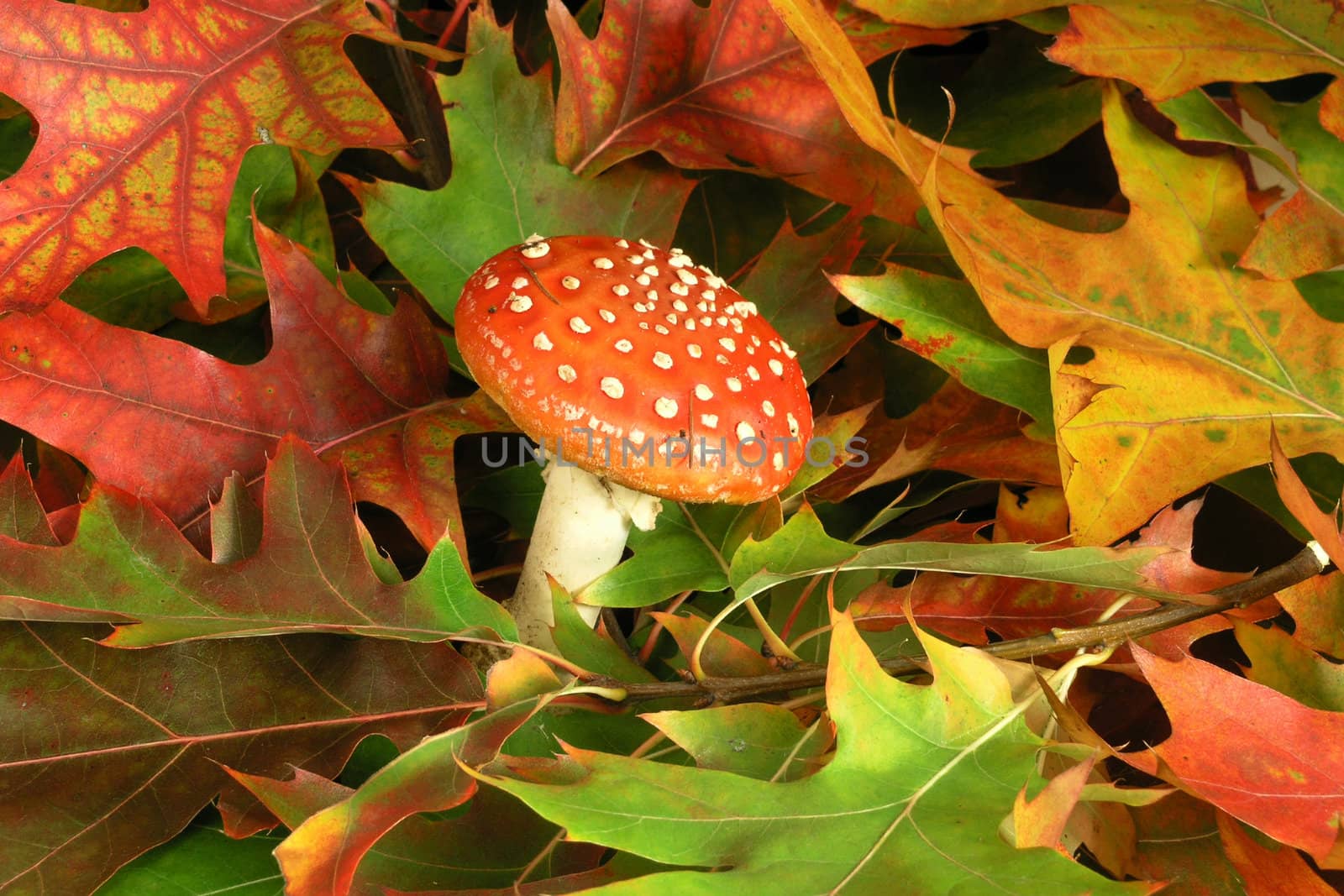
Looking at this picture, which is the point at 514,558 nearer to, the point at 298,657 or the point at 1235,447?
the point at 298,657

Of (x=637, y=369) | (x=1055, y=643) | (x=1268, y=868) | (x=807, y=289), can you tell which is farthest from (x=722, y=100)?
(x=1268, y=868)

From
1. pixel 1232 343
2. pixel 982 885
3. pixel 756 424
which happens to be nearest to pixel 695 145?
pixel 756 424

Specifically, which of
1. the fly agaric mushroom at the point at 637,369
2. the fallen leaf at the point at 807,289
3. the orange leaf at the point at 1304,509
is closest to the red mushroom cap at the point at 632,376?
the fly agaric mushroom at the point at 637,369

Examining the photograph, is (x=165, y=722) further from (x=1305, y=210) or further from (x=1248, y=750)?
(x=1305, y=210)

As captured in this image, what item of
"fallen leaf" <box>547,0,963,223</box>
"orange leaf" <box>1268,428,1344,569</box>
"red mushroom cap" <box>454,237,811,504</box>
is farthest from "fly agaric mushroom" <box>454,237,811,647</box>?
"orange leaf" <box>1268,428,1344,569</box>

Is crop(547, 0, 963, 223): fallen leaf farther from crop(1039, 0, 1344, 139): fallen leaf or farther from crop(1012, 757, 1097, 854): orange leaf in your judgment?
crop(1012, 757, 1097, 854): orange leaf
